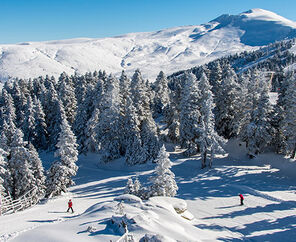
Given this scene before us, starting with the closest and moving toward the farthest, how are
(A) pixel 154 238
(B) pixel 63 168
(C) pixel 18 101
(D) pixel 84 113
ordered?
(A) pixel 154 238 → (B) pixel 63 168 → (D) pixel 84 113 → (C) pixel 18 101

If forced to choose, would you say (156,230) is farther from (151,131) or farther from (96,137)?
(96,137)

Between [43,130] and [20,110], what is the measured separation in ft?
53.1

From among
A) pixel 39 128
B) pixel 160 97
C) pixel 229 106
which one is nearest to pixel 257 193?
pixel 229 106

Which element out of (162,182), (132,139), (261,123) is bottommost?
(162,182)

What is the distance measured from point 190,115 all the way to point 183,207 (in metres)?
26.3

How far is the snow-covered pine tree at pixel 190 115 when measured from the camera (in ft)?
143

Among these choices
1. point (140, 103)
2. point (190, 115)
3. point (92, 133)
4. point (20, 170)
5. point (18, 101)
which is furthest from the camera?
point (18, 101)

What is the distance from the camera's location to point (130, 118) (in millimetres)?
44688

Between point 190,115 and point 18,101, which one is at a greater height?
point 18,101

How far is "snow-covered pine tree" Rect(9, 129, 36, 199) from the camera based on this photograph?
29953mm

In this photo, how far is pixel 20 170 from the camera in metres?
30.2

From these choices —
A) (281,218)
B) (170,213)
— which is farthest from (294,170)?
(170,213)

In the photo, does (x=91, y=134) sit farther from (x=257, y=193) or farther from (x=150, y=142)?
(x=257, y=193)

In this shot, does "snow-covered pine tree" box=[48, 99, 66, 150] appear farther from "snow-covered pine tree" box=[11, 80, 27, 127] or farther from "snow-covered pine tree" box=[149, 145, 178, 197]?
"snow-covered pine tree" box=[149, 145, 178, 197]
